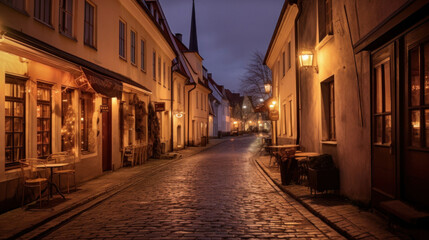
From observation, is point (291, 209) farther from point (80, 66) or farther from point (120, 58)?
point (120, 58)

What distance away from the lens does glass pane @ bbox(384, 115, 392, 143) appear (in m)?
5.98

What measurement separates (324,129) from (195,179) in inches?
180

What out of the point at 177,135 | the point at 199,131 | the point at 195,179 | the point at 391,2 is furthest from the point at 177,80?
the point at 391,2

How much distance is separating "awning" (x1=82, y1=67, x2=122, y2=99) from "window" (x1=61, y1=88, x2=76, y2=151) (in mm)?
930

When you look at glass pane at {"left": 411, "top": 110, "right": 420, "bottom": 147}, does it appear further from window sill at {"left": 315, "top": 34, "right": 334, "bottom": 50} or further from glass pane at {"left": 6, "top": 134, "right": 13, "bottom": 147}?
glass pane at {"left": 6, "top": 134, "right": 13, "bottom": 147}

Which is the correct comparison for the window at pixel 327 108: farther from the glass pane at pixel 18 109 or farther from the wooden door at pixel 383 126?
the glass pane at pixel 18 109

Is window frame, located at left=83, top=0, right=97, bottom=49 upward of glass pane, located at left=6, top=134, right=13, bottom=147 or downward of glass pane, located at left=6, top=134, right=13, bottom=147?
upward

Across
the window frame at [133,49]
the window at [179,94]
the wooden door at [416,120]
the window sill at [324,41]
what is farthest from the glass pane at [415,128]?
the window at [179,94]

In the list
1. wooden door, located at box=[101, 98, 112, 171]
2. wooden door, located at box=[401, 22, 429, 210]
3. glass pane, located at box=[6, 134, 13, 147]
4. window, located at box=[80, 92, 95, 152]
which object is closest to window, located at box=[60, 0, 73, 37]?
window, located at box=[80, 92, 95, 152]

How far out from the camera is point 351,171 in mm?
7520

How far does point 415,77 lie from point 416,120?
619mm

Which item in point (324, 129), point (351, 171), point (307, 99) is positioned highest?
point (307, 99)

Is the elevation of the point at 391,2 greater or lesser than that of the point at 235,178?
greater

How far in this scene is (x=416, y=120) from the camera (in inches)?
204
